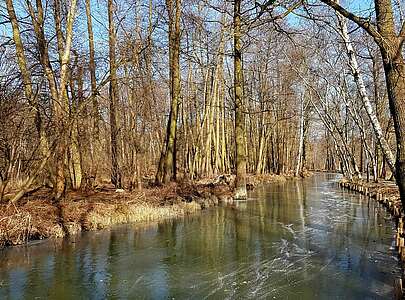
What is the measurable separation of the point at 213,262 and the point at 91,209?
521 centimetres

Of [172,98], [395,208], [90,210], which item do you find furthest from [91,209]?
[395,208]

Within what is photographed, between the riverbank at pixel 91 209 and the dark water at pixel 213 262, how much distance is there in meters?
0.51

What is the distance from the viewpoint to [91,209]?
39.9ft

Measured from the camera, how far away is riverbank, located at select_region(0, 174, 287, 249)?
390 inches

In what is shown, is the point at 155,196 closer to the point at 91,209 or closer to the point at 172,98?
the point at 91,209

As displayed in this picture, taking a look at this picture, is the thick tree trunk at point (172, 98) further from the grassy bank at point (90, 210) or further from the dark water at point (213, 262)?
the dark water at point (213, 262)

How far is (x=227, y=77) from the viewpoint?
110ft

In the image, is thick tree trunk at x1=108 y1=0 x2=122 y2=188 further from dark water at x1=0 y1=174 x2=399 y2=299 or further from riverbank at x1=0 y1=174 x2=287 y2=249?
dark water at x1=0 y1=174 x2=399 y2=299

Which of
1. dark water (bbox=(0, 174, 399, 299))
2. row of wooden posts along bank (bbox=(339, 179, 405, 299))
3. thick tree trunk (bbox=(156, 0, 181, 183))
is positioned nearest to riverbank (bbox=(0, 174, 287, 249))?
dark water (bbox=(0, 174, 399, 299))

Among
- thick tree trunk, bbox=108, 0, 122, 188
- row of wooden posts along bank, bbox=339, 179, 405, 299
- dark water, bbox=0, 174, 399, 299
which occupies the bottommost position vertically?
dark water, bbox=0, 174, 399, 299

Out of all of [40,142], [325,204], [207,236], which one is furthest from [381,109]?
[40,142]

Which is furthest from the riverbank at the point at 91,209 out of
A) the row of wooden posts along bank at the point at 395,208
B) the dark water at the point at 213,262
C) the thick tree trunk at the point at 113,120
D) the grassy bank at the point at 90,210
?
the row of wooden posts along bank at the point at 395,208

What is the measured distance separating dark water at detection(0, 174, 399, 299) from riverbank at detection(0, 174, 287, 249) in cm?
51

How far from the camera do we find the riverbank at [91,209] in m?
9.91
